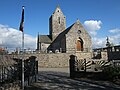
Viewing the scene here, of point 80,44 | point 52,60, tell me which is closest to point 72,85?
point 52,60

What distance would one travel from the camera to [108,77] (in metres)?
16.0

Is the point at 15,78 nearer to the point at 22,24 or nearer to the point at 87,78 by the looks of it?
the point at 22,24

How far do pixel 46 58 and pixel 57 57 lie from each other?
2128 mm

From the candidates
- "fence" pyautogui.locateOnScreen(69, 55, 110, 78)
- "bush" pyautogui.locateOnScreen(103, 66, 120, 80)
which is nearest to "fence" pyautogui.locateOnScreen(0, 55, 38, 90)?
"fence" pyautogui.locateOnScreen(69, 55, 110, 78)

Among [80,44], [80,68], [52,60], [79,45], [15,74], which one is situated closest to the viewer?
[15,74]

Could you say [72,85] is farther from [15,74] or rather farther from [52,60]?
[52,60]

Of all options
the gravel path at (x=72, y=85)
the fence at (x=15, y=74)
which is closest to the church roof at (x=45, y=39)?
the fence at (x=15, y=74)

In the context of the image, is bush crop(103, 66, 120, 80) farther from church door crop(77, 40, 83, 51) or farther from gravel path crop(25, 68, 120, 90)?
church door crop(77, 40, 83, 51)

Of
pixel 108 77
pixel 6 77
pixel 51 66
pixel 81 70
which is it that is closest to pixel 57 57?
pixel 51 66

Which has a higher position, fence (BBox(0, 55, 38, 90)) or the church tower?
the church tower

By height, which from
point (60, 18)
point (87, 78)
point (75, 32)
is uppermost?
point (60, 18)

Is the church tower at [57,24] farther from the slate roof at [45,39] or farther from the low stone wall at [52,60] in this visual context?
the low stone wall at [52,60]

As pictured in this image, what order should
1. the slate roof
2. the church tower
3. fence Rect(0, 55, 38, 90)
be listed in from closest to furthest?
1. fence Rect(0, 55, 38, 90)
2. the slate roof
3. the church tower

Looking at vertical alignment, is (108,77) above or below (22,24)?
below
